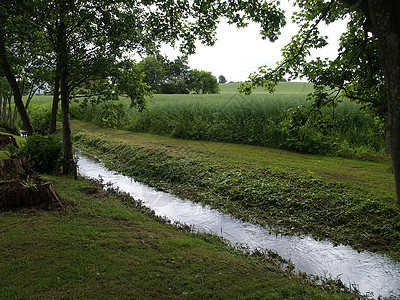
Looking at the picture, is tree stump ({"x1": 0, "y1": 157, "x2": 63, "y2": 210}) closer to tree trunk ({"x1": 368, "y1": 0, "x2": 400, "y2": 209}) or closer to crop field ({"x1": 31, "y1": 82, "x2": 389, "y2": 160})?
crop field ({"x1": 31, "y1": 82, "x2": 389, "y2": 160})

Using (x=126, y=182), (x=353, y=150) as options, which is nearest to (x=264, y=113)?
(x=353, y=150)

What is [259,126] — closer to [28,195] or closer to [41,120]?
[28,195]

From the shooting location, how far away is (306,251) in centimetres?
486

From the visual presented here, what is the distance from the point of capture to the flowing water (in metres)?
4.07

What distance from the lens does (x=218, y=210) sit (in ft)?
22.0

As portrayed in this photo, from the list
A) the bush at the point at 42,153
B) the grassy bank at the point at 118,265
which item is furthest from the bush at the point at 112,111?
the grassy bank at the point at 118,265

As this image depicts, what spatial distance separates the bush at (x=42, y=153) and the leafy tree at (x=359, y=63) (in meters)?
6.18

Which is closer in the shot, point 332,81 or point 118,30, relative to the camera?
point 332,81

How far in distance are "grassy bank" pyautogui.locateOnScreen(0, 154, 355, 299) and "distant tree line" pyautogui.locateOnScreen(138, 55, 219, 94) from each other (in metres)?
4.12

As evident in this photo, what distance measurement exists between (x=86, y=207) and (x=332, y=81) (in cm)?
498

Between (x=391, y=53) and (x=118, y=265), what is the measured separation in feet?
11.5

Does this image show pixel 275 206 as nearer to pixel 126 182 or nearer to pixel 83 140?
pixel 126 182

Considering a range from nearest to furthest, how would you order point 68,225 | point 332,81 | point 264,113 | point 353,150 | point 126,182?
1. point 68,225
2. point 332,81
3. point 126,182
4. point 353,150
5. point 264,113

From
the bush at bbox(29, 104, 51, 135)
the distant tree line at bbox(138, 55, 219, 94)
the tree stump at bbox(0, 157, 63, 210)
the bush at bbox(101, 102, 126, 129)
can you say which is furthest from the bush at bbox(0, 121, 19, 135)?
the tree stump at bbox(0, 157, 63, 210)
